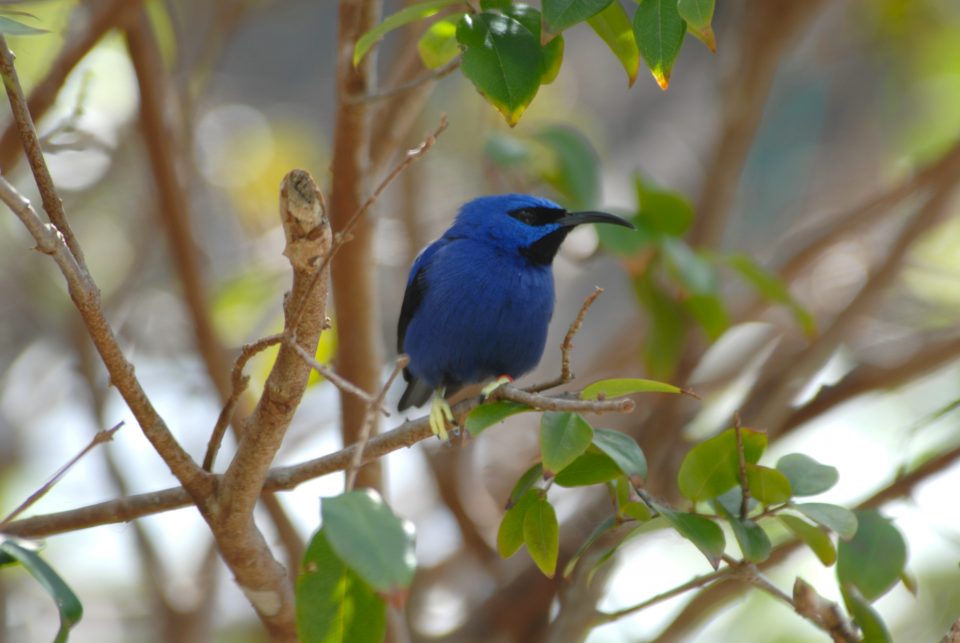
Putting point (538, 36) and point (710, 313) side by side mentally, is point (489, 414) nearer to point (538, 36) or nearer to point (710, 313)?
point (538, 36)

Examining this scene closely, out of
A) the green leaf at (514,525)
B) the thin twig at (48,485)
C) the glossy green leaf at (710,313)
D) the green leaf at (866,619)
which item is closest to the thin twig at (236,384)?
the thin twig at (48,485)

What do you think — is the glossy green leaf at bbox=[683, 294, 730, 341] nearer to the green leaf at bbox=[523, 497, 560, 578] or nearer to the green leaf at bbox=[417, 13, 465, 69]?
the green leaf at bbox=[417, 13, 465, 69]

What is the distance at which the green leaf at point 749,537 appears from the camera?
2533mm

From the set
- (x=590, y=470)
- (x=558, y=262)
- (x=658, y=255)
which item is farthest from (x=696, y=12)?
(x=558, y=262)

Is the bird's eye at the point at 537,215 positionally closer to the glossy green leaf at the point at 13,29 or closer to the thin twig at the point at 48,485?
the thin twig at the point at 48,485

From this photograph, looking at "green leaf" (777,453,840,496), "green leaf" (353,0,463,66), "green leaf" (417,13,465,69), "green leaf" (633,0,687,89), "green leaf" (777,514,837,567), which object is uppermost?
"green leaf" (353,0,463,66)

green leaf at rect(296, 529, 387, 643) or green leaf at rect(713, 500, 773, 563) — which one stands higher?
green leaf at rect(296, 529, 387, 643)

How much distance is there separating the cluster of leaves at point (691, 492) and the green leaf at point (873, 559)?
0.22 ft

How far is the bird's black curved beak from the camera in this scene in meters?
4.28

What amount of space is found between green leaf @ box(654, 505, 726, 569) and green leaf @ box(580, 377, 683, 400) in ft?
0.97

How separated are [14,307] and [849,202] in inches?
223

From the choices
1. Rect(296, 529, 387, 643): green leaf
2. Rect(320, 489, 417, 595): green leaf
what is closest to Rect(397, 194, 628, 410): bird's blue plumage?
Rect(296, 529, 387, 643): green leaf

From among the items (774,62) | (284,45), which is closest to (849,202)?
(774,62)

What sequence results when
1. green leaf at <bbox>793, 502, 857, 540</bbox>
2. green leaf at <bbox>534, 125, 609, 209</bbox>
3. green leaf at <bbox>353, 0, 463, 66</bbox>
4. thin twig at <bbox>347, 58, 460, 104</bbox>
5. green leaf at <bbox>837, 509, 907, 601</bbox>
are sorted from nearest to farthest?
green leaf at <bbox>793, 502, 857, 540</bbox> → green leaf at <bbox>353, 0, 463, 66</bbox> → green leaf at <bbox>837, 509, 907, 601</bbox> → thin twig at <bbox>347, 58, 460, 104</bbox> → green leaf at <bbox>534, 125, 609, 209</bbox>
